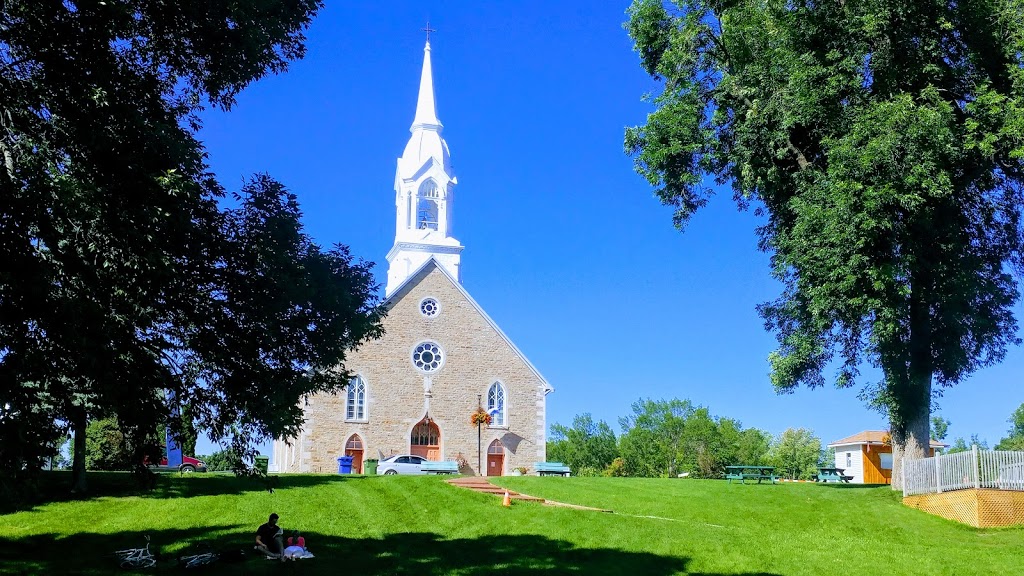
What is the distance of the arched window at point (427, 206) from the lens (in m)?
53.3

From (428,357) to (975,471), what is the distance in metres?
26.3

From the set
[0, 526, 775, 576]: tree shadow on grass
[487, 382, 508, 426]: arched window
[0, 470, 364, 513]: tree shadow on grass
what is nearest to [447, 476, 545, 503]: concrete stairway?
[0, 470, 364, 513]: tree shadow on grass

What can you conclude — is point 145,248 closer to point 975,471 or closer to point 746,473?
point 975,471

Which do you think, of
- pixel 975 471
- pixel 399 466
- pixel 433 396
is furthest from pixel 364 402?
pixel 975 471

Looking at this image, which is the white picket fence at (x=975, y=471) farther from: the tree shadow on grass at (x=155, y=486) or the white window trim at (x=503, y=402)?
the white window trim at (x=503, y=402)

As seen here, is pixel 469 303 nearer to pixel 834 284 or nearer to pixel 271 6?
pixel 834 284

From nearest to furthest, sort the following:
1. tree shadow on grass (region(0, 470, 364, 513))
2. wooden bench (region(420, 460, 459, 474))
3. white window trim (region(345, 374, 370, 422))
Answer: tree shadow on grass (region(0, 470, 364, 513)), wooden bench (region(420, 460, 459, 474)), white window trim (region(345, 374, 370, 422))

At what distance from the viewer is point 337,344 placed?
49.4 ft

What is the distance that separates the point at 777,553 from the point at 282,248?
436 inches

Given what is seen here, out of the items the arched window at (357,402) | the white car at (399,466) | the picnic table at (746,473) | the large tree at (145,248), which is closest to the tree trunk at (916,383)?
the picnic table at (746,473)

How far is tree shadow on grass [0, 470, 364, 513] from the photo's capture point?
74.7ft

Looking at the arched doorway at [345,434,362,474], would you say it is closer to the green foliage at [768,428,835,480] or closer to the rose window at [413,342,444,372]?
the rose window at [413,342,444,372]

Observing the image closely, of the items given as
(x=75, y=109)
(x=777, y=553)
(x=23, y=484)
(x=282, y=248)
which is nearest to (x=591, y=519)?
(x=777, y=553)

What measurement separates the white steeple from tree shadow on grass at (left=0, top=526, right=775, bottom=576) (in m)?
33.4
